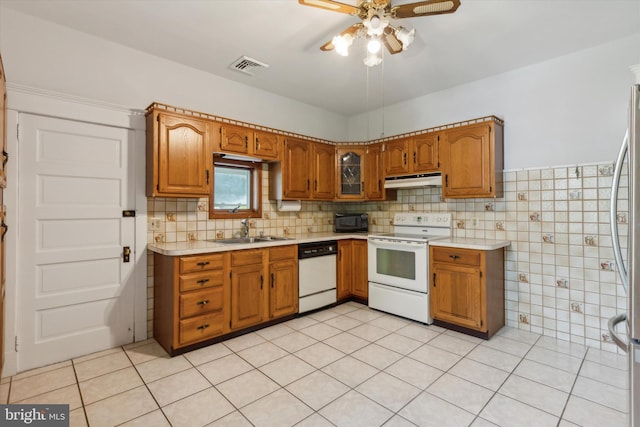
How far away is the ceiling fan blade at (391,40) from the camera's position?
2.06m

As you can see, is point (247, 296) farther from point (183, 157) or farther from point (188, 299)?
point (183, 157)

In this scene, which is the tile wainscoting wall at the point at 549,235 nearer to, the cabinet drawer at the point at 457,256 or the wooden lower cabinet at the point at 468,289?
the wooden lower cabinet at the point at 468,289

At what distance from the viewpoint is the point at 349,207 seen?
4750 millimetres

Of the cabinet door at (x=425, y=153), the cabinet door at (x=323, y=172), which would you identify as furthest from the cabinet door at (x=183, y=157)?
the cabinet door at (x=425, y=153)

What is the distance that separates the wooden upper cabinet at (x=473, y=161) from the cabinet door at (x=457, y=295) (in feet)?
2.61

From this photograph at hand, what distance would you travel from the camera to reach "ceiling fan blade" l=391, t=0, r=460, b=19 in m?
1.77

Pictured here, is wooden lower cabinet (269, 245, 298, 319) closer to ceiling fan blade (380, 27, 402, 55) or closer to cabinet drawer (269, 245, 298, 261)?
cabinet drawer (269, 245, 298, 261)

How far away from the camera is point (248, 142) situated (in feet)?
10.7

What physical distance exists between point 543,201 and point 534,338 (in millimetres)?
1289

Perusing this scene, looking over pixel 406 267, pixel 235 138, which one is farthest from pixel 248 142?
pixel 406 267

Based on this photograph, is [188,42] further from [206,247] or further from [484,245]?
[484,245]

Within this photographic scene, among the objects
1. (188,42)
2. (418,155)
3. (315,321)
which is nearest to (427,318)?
(315,321)

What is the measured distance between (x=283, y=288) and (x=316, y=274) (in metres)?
0.47

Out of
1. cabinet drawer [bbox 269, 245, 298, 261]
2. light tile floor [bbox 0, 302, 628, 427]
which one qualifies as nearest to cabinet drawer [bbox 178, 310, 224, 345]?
light tile floor [bbox 0, 302, 628, 427]
